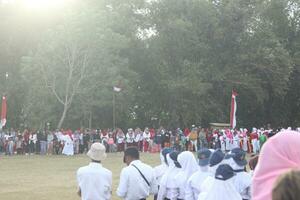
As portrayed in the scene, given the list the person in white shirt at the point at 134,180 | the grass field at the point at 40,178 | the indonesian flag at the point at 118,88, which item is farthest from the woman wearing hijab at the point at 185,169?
the indonesian flag at the point at 118,88

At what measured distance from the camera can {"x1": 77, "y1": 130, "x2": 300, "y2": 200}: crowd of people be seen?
2.87 meters

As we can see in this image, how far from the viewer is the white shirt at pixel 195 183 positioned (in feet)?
28.1

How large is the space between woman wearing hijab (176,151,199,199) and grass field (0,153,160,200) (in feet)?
19.1

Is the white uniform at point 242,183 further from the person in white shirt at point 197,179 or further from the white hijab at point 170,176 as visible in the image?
the white hijab at point 170,176

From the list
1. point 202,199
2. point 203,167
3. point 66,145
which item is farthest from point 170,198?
point 66,145

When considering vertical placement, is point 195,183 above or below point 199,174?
below

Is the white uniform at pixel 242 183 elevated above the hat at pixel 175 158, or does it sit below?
below

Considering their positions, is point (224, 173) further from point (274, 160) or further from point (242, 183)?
point (274, 160)

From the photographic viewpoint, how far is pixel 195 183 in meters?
8.62

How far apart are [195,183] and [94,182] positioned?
1616 millimetres

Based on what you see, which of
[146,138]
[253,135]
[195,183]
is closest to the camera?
[195,183]

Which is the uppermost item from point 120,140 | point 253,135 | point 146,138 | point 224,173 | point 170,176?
point 253,135

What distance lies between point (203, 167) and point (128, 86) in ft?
105

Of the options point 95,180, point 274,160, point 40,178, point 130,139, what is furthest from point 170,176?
point 130,139
